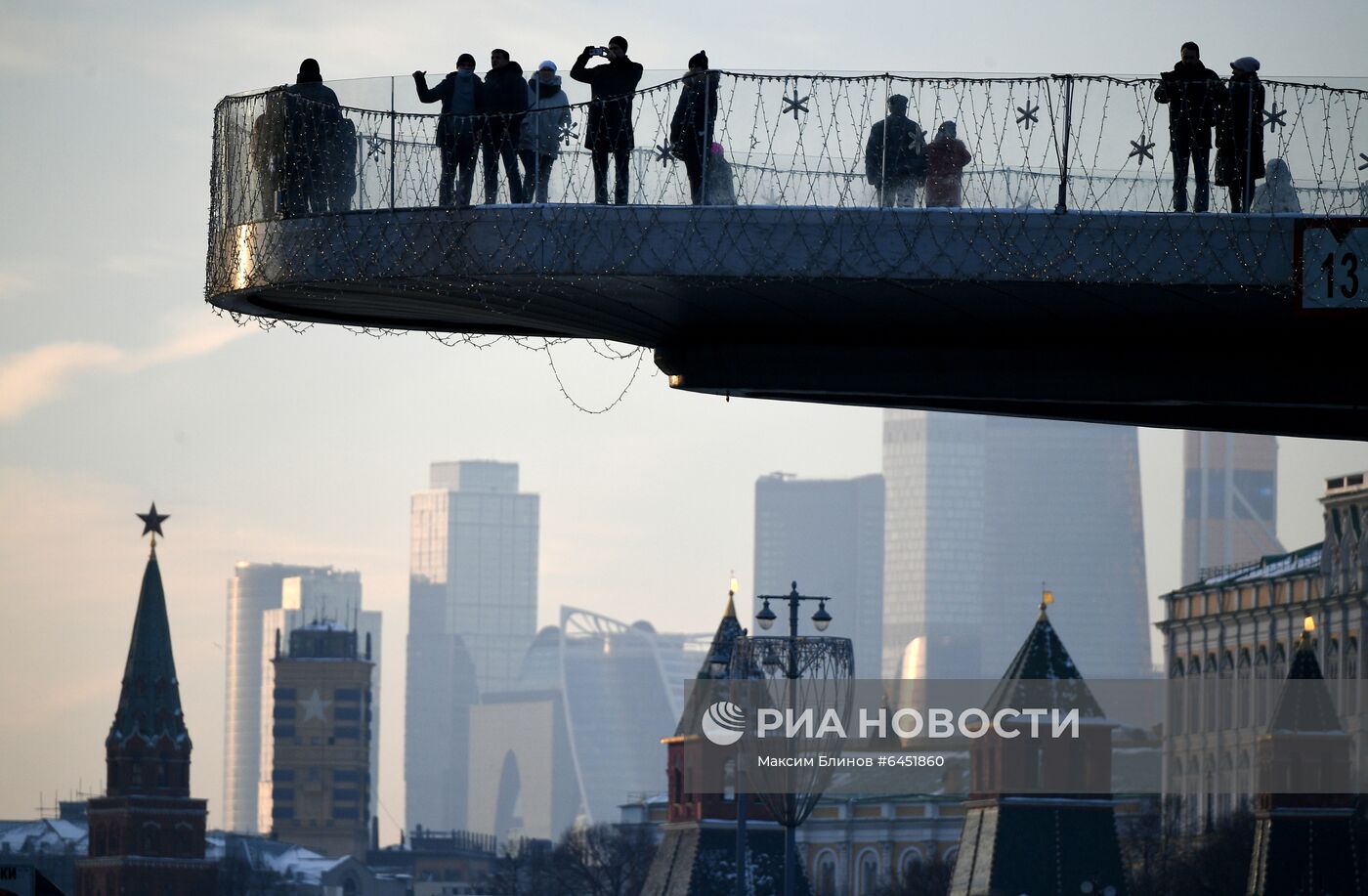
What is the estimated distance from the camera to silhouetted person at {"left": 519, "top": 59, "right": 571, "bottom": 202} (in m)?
41.3

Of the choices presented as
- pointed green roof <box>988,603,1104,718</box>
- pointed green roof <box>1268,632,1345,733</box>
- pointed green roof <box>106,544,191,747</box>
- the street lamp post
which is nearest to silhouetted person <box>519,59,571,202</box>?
the street lamp post

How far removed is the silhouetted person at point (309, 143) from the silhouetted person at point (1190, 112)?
10652 millimetres

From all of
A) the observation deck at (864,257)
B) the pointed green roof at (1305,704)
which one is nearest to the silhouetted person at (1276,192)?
the observation deck at (864,257)

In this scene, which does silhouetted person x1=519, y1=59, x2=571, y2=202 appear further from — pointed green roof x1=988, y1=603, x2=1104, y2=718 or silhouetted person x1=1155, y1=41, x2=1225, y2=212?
pointed green roof x1=988, y1=603, x2=1104, y2=718

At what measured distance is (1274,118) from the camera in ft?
133

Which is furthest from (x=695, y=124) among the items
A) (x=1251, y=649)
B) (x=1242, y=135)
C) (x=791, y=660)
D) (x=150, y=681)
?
(x=150, y=681)

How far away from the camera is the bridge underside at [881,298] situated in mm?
40375

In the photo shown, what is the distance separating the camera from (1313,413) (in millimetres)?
46094

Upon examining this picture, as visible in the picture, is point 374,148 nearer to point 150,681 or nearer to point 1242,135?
point 1242,135

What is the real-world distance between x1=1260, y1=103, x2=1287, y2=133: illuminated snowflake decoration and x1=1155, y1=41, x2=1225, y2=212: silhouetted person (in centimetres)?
85

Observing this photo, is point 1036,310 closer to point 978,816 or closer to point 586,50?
point 586,50

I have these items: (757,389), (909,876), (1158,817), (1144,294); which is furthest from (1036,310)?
(909,876)

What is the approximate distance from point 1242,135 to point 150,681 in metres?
155

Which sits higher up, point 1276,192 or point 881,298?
point 1276,192
